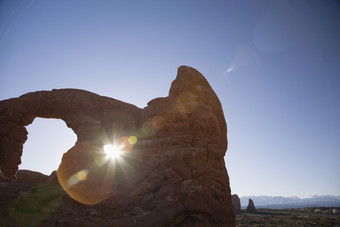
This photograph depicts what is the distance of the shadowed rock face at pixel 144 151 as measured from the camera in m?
10.1

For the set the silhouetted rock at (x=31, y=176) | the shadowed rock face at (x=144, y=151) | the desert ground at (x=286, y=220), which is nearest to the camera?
the shadowed rock face at (x=144, y=151)

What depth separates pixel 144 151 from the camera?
12352mm

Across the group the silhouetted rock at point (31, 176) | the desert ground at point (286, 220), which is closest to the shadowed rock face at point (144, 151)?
the silhouetted rock at point (31, 176)

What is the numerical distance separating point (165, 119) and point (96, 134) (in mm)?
4535

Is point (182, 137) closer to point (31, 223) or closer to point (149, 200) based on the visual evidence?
point (149, 200)

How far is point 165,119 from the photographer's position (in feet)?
41.7

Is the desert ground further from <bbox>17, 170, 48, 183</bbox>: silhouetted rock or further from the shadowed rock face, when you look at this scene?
<bbox>17, 170, 48, 183</bbox>: silhouetted rock

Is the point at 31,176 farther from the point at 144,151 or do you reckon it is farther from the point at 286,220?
the point at 286,220

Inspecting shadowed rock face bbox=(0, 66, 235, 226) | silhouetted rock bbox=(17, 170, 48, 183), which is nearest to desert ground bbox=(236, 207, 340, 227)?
shadowed rock face bbox=(0, 66, 235, 226)

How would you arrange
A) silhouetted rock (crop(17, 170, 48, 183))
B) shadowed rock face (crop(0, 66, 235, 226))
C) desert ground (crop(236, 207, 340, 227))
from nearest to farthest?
shadowed rock face (crop(0, 66, 235, 226)), silhouetted rock (crop(17, 170, 48, 183)), desert ground (crop(236, 207, 340, 227))

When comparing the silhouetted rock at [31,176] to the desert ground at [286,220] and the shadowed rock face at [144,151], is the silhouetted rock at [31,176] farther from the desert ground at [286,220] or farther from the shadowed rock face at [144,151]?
the desert ground at [286,220]

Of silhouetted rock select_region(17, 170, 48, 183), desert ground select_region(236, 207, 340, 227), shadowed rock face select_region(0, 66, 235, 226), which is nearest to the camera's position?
shadowed rock face select_region(0, 66, 235, 226)

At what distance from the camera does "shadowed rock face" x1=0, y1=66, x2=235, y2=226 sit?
1009cm

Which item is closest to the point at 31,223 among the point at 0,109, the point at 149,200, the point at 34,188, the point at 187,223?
the point at 34,188
